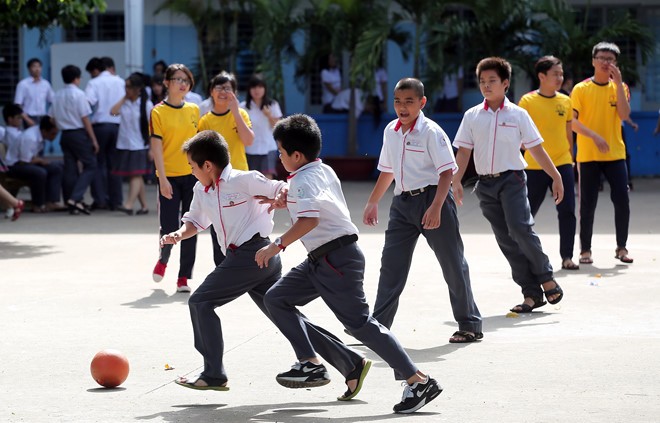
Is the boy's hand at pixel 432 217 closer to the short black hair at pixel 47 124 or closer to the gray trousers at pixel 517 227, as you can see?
the gray trousers at pixel 517 227

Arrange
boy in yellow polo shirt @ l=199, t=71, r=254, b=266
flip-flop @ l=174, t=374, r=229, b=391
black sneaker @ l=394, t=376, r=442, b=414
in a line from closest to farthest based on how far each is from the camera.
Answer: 1. black sneaker @ l=394, t=376, r=442, b=414
2. flip-flop @ l=174, t=374, r=229, b=391
3. boy in yellow polo shirt @ l=199, t=71, r=254, b=266

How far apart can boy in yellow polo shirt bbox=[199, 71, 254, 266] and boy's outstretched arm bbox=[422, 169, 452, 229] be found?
2.54m

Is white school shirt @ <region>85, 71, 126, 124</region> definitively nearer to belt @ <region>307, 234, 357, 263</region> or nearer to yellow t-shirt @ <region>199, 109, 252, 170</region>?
yellow t-shirt @ <region>199, 109, 252, 170</region>

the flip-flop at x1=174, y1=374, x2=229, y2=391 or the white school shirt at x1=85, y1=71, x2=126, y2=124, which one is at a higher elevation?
the white school shirt at x1=85, y1=71, x2=126, y2=124

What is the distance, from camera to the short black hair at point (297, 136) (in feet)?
18.2

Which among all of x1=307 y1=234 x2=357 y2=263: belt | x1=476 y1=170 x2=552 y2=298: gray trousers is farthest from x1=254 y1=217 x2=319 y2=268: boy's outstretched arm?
x1=476 y1=170 x2=552 y2=298: gray trousers

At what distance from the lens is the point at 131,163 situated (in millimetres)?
15336

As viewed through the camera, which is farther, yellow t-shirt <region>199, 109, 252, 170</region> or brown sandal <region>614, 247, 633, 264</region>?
brown sandal <region>614, 247, 633, 264</region>

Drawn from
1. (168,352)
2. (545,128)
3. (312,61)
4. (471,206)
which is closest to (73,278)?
(168,352)

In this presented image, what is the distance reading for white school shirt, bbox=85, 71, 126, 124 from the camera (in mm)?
16078

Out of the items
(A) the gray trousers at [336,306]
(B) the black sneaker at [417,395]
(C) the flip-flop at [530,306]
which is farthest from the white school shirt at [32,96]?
(B) the black sneaker at [417,395]

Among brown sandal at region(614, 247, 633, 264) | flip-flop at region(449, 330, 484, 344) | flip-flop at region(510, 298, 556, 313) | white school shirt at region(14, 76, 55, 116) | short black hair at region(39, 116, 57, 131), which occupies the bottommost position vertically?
brown sandal at region(614, 247, 633, 264)

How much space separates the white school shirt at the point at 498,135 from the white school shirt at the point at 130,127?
8.03 m

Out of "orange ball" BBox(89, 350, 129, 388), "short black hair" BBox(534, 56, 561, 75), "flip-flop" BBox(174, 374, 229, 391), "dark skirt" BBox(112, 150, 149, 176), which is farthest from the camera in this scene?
"dark skirt" BBox(112, 150, 149, 176)
